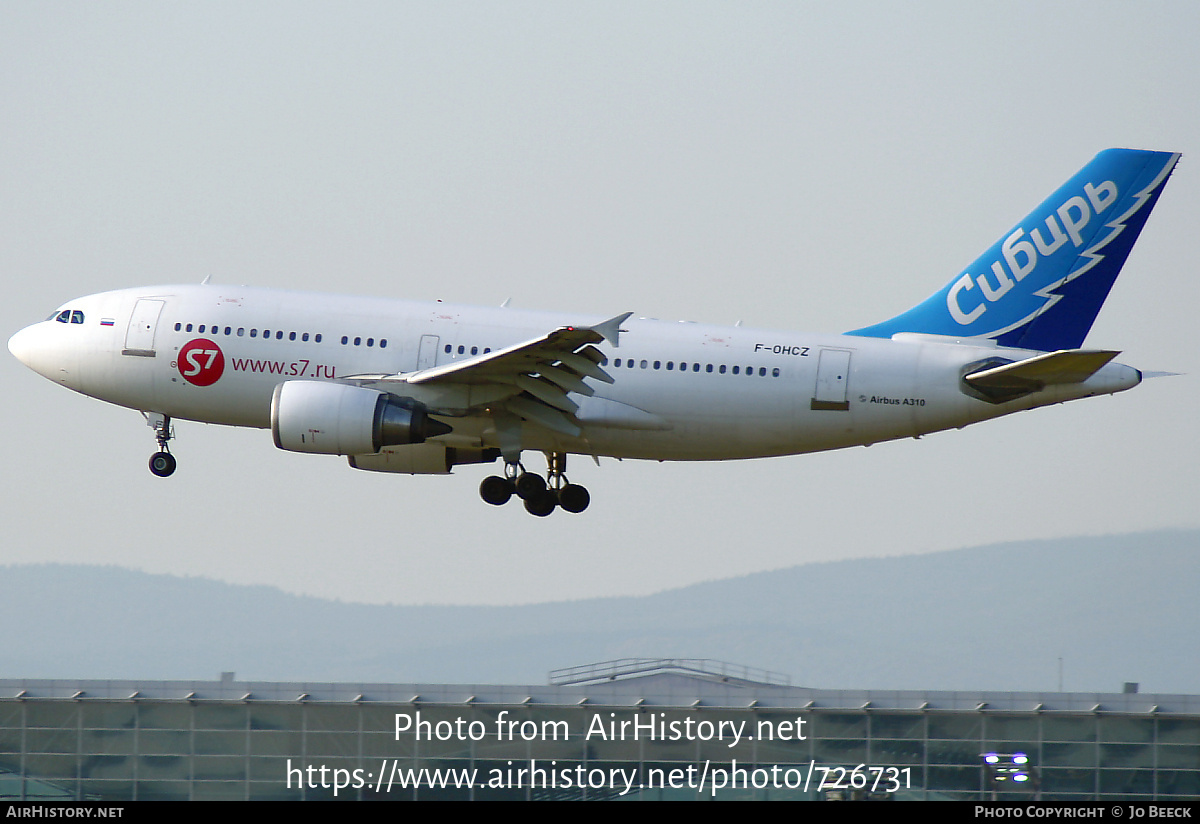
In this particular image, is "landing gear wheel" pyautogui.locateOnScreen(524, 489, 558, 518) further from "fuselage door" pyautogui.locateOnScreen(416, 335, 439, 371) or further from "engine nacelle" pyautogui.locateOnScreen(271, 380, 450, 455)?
"engine nacelle" pyautogui.locateOnScreen(271, 380, 450, 455)

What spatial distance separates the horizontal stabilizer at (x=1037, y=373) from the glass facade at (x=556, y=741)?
7.88m

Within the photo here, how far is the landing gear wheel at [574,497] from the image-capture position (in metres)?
37.0

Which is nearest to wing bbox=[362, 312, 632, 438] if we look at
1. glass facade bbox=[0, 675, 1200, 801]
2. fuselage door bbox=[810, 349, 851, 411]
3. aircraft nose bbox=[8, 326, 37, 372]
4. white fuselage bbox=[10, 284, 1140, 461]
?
white fuselage bbox=[10, 284, 1140, 461]

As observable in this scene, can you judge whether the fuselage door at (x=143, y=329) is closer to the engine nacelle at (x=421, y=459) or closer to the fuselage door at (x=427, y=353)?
the engine nacelle at (x=421, y=459)

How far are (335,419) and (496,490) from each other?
5.66 m

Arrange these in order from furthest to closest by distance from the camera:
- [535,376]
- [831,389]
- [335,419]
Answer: [831,389]
[535,376]
[335,419]

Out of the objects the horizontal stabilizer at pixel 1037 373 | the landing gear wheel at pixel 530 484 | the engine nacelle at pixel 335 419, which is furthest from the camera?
the landing gear wheel at pixel 530 484

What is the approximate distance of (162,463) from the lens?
3716 cm

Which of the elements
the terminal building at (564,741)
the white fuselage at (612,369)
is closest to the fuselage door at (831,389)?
the white fuselage at (612,369)

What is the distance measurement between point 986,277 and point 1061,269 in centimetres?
175

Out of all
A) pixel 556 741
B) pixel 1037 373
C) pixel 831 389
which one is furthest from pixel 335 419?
pixel 1037 373

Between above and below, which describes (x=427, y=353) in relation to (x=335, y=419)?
above

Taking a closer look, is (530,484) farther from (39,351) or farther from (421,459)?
(39,351)

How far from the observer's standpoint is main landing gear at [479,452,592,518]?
36.8 m
